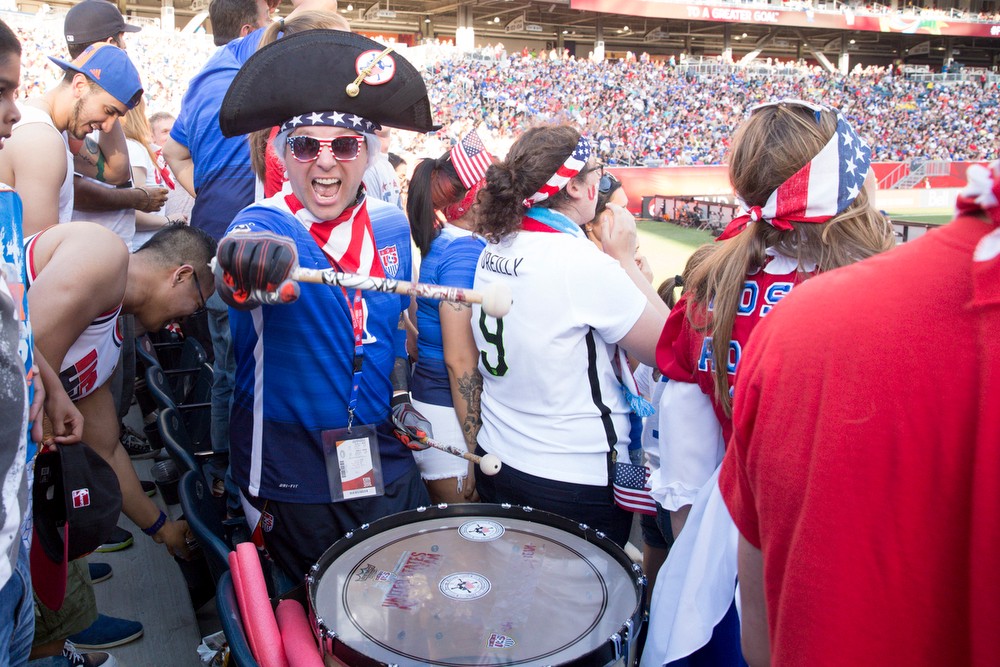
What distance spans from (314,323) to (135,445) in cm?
297

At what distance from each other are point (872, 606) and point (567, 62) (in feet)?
116

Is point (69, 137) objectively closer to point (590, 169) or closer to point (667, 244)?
point (590, 169)

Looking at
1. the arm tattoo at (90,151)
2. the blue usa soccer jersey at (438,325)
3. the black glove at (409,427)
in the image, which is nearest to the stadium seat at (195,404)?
the blue usa soccer jersey at (438,325)

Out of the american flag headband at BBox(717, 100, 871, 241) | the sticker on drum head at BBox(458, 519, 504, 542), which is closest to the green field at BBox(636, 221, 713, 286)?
the american flag headband at BBox(717, 100, 871, 241)

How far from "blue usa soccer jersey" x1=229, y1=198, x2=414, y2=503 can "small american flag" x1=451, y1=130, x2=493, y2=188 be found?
3.72 feet

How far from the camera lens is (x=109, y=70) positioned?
338 centimetres

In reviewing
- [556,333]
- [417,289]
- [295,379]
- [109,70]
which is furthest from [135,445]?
[417,289]

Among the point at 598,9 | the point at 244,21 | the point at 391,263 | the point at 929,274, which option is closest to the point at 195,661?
the point at 391,263

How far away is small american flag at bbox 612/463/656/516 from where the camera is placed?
2.20m

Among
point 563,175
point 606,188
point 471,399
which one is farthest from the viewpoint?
point 606,188

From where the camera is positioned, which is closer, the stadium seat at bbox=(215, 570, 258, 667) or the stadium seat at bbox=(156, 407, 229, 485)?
the stadium seat at bbox=(215, 570, 258, 667)

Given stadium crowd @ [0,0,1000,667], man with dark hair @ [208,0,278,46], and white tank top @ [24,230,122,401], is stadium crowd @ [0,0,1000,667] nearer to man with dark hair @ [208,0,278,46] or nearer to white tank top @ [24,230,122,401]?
white tank top @ [24,230,122,401]

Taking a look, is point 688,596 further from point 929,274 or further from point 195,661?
point 195,661

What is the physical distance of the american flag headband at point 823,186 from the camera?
5.63ft
